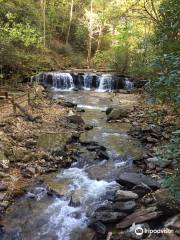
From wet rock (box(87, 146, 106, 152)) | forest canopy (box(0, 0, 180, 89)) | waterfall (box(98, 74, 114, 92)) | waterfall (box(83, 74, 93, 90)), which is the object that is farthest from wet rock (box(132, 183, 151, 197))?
waterfall (box(83, 74, 93, 90))

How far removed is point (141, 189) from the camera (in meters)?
7.49

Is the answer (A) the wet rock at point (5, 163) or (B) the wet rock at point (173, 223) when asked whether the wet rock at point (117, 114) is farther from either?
(B) the wet rock at point (173, 223)

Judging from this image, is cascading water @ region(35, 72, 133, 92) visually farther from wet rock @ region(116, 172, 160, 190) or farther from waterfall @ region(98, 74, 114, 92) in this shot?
wet rock @ region(116, 172, 160, 190)

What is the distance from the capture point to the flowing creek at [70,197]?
666 cm

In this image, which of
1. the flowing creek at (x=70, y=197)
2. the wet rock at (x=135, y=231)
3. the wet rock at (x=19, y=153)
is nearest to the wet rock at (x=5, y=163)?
the wet rock at (x=19, y=153)

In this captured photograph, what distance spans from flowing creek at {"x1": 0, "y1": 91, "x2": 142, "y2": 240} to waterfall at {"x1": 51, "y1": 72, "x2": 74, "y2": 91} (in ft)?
36.6

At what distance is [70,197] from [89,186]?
2.41ft

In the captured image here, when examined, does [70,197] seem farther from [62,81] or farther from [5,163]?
[62,81]

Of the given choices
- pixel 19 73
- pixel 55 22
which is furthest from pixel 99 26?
pixel 19 73

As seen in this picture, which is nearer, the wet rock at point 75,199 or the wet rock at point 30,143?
the wet rock at point 75,199

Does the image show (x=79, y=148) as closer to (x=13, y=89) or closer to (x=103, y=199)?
(x=103, y=199)

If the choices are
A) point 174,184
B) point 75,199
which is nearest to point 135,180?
point 75,199

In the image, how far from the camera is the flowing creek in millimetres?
6660

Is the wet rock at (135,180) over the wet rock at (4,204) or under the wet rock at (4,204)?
over
